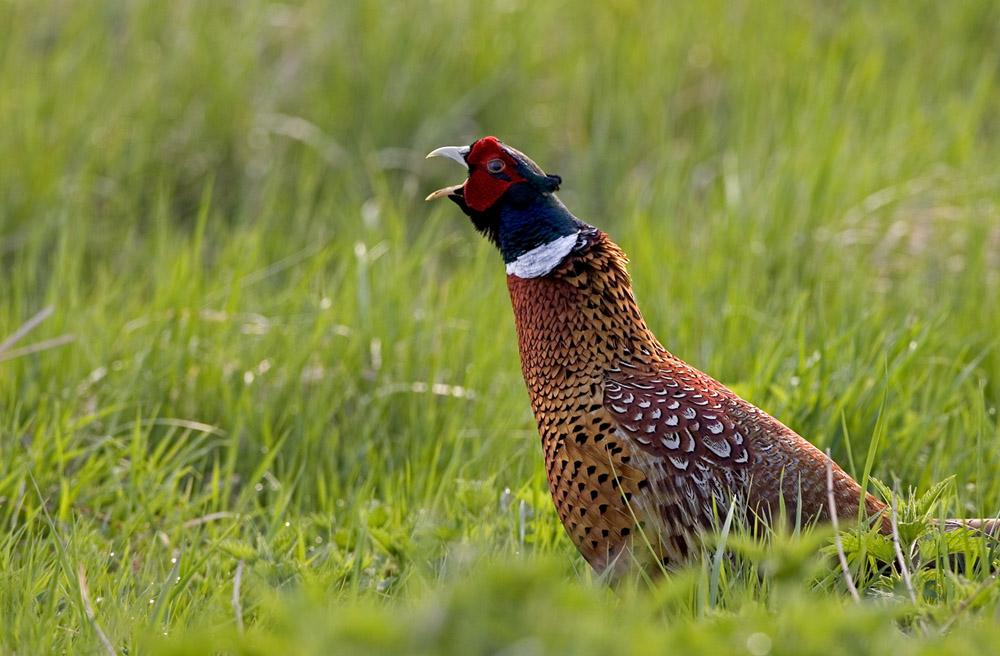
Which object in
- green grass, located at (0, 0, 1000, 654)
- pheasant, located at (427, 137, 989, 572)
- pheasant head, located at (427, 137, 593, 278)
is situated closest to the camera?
green grass, located at (0, 0, 1000, 654)

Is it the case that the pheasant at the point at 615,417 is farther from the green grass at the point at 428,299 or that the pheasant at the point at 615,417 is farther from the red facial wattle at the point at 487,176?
the green grass at the point at 428,299

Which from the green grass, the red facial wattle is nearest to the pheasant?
the red facial wattle

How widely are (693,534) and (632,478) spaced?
0.18 metres

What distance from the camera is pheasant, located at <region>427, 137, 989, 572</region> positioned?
2.51 m

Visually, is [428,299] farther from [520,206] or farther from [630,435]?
[630,435]

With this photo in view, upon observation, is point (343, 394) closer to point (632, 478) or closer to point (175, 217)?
point (632, 478)

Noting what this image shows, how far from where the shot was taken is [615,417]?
2.59 m

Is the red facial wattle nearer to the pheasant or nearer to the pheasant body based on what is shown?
the pheasant

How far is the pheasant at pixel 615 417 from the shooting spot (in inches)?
99.0

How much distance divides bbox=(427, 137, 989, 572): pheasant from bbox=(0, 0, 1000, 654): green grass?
14 centimetres

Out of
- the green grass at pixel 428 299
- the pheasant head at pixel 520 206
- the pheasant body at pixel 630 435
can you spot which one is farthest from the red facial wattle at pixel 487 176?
the green grass at pixel 428 299

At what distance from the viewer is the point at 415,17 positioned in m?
5.96

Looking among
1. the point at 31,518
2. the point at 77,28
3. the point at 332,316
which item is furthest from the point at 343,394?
the point at 77,28

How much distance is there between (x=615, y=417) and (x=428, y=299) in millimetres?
1694
